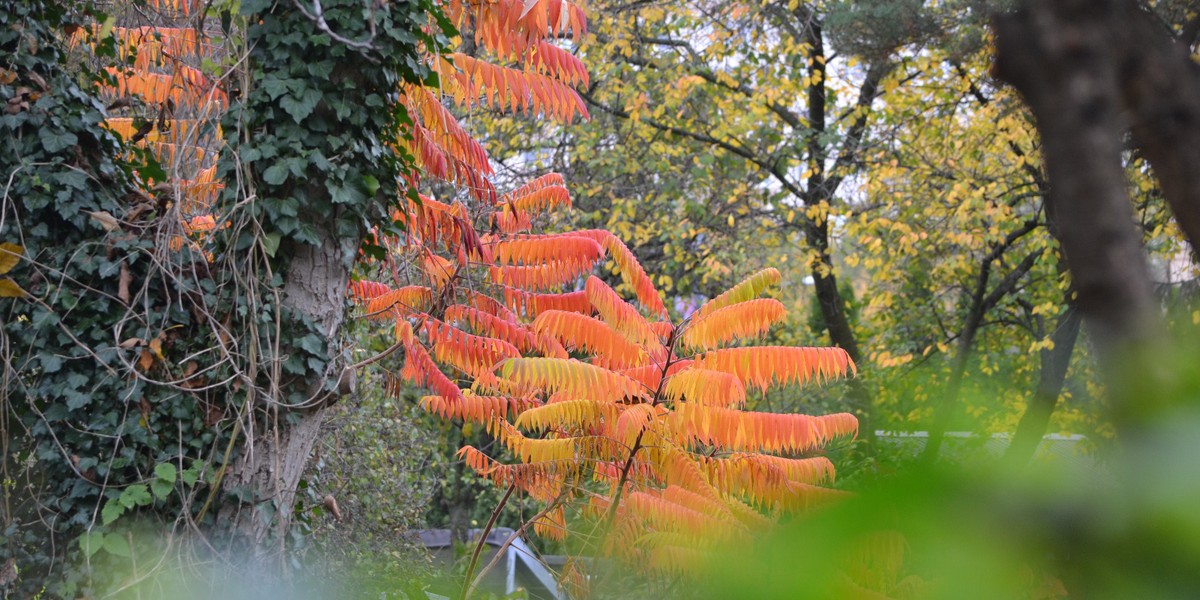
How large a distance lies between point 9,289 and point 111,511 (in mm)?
1034

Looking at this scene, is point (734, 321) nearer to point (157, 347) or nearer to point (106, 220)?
point (157, 347)

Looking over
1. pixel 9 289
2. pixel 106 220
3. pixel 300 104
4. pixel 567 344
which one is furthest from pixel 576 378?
pixel 9 289

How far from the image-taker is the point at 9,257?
4109mm

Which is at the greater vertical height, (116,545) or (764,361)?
(764,361)

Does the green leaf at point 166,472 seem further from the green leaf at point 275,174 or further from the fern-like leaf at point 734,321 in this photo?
the fern-like leaf at point 734,321

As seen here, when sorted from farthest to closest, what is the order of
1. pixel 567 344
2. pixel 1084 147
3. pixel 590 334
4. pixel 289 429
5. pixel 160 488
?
pixel 567 344 < pixel 590 334 < pixel 289 429 < pixel 160 488 < pixel 1084 147

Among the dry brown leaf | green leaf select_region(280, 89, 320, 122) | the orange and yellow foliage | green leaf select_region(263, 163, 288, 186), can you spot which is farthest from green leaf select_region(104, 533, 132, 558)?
green leaf select_region(280, 89, 320, 122)

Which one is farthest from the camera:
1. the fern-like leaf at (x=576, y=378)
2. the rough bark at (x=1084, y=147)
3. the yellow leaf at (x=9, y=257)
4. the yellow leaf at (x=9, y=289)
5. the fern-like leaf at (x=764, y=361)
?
the fern-like leaf at (x=764, y=361)

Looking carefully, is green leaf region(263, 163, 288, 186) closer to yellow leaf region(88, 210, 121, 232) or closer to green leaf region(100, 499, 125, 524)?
yellow leaf region(88, 210, 121, 232)

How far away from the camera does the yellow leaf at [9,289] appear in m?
3.96

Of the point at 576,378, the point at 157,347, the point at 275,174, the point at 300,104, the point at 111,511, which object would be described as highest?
the point at 300,104

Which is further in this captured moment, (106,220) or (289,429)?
(289,429)

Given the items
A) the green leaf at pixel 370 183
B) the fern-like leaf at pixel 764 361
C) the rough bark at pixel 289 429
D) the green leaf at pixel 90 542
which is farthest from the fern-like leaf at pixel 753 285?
the green leaf at pixel 90 542

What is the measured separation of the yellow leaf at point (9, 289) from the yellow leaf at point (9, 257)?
108 millimetres
